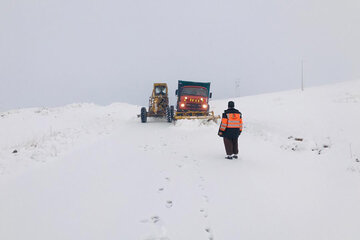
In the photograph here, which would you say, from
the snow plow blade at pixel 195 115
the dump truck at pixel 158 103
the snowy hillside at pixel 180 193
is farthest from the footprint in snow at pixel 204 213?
the dump truck at pixel 158 103

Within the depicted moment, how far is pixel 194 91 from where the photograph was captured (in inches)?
547

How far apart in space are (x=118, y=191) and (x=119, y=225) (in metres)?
0.99

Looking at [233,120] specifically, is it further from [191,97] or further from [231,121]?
[191,97]

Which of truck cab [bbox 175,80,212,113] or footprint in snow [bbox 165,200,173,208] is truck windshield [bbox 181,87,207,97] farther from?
footprint in snow [bbox 165,200,173,208]

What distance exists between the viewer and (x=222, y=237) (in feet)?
7.65

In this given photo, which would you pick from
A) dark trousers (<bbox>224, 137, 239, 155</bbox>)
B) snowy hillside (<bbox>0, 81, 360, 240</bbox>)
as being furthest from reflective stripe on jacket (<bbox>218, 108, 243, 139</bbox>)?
snowy hillside (<bbox>0, 81, 360, 240</bbox>)

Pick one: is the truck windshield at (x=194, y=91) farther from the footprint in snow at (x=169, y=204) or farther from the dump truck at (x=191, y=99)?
the footprint in snow at (x=169, y=204)

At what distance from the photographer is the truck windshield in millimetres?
13789

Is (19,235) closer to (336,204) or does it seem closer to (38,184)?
(38,184)

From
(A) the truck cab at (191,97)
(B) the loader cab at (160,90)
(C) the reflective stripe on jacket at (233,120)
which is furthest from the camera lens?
(B) the loader cab at (160,90)

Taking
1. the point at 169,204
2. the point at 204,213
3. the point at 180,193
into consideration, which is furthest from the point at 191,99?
the point at 204,213

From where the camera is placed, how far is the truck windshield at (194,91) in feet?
45.2

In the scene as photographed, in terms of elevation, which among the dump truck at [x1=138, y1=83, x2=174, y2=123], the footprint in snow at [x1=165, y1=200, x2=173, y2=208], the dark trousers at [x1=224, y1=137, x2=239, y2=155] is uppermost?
the dump truck at [x1=138, y1=83, x2=174, y2=123]

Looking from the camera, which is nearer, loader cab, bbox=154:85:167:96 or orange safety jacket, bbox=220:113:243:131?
orange safety jacket, bbox=220:113:243:131
